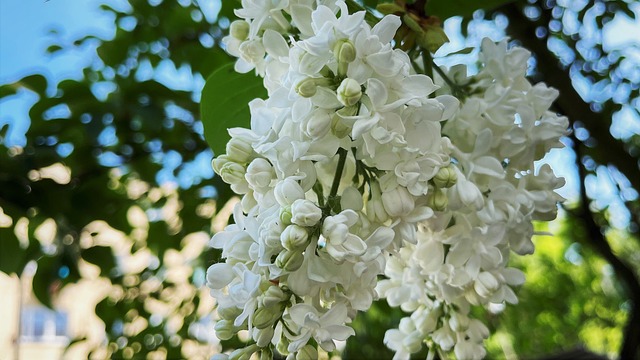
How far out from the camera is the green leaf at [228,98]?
423mm

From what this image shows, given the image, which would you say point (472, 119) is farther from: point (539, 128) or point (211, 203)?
point (211, 203)

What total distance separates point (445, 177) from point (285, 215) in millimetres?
93

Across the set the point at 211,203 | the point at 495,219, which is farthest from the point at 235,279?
the point at 211,203

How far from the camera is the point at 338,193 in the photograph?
33 centimetres

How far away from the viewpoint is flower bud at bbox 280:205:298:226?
27 centimetres

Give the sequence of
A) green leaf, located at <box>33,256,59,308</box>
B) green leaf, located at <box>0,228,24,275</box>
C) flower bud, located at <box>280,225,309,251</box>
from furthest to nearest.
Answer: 1. green leaf, located at <box>33,256,59,308</box>
2. green leaf, located at <box>0,228,24,275</box>
3. flower bud, located at <box>280,225,309,251</box>

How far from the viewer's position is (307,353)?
30 centimetres

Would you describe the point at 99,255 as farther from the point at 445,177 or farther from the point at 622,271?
the point at 622,271

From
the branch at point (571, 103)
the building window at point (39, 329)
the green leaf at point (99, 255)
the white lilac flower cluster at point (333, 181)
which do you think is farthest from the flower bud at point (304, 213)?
the building window at point (39, 329)

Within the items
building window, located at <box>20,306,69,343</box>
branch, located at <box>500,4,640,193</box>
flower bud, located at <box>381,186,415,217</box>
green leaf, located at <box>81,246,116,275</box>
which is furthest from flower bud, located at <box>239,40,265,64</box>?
building window, located at <box>20,306,69,343</box>

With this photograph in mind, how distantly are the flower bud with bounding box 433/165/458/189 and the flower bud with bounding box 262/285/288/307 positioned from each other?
3.9 inches

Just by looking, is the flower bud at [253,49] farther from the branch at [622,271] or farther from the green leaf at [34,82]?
the branch at [622,271]

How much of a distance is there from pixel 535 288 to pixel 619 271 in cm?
202

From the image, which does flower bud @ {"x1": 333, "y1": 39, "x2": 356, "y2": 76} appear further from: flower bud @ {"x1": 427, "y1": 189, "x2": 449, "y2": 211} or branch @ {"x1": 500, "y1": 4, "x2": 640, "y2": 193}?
branch @ {"x1": 500, "y1": 4, "x2": 640, "y2": 193}
